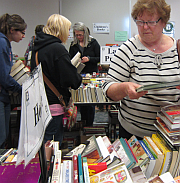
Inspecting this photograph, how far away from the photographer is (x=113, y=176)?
0.68 m

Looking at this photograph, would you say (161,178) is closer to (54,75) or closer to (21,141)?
(21,141)

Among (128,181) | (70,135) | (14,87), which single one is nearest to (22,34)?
(14,87)

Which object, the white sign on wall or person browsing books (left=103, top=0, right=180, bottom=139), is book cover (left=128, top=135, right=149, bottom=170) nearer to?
person browsing books (left=103, top=0, right=180, bottom=139)

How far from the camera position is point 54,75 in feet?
5.57

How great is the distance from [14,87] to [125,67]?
133cm

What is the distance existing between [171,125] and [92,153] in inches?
15.4

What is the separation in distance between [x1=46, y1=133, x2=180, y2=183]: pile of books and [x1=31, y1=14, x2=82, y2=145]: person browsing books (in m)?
0.89

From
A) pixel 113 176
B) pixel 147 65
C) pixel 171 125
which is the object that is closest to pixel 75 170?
pixel 113 176

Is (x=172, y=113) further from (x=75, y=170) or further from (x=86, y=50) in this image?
(x=86, y=50)

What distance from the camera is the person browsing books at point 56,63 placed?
1.63 meters

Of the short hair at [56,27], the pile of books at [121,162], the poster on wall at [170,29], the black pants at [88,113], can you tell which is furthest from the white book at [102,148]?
the poster on wall at [170,29]

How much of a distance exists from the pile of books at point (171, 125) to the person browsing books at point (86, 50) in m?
2.29

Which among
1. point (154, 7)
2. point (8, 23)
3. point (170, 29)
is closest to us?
point (154, 7)

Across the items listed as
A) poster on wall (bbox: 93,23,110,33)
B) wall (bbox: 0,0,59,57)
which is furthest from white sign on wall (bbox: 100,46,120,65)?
wall (bbox: 0,0,59,57)
